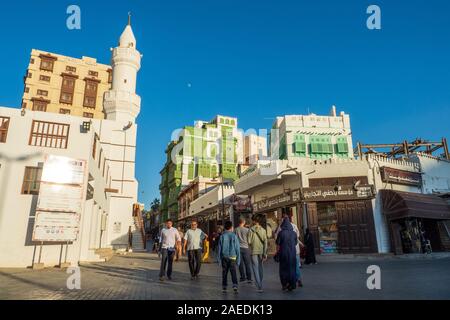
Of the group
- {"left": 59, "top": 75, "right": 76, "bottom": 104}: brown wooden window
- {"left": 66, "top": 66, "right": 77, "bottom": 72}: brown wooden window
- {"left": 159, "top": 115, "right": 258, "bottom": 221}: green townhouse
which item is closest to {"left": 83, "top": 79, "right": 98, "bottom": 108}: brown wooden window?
{"left": 59, "top": 75, "right": 76, "bottom": 104}: brown wooden window

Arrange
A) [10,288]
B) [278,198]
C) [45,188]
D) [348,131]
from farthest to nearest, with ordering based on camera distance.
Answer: [348,131]
[278,198]
[45,188]
[10,288]

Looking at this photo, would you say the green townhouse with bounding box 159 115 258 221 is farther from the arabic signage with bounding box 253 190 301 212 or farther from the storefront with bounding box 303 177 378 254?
the storefront with bounding box 303 177 378 254

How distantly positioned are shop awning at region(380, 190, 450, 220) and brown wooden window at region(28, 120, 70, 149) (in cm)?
1873

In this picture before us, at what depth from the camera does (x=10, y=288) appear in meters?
7.51

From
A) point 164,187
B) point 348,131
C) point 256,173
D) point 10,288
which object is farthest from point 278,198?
point 164,187

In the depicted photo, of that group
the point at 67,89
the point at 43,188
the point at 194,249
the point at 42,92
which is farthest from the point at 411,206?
the point at 42,92

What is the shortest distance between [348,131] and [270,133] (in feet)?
33.1

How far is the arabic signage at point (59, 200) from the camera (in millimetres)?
13430

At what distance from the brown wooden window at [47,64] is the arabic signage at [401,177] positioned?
47.8 meters

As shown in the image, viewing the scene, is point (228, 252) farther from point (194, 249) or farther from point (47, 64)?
point (47, 64)

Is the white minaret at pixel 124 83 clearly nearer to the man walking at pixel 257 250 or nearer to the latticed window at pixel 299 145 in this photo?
the latticed window at pixel 299 145

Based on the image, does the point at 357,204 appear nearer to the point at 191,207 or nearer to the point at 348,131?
the point at 348,131

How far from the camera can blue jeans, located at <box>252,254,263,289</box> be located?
712 cm

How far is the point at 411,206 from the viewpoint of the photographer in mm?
18047
